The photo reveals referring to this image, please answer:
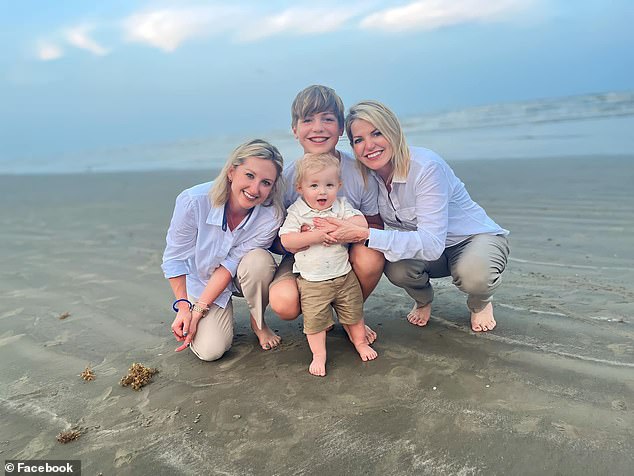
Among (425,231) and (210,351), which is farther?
(210,351)

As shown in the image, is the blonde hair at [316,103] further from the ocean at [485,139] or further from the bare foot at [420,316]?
the ocean at [485,139]

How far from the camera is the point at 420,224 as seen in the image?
10.9 ft

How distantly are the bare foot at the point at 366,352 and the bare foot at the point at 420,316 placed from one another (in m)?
0.56

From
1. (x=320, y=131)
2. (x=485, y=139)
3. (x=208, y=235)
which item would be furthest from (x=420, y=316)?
(x=485, y=139)

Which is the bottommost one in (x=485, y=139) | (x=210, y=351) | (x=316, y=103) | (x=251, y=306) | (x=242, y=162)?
(x=210, y=351)

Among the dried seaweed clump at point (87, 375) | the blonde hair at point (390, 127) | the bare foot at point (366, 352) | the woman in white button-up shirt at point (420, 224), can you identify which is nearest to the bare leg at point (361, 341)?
the bare foot at point (366, 352)

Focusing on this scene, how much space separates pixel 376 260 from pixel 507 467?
4.79ft

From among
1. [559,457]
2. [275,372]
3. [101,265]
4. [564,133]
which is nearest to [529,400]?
[559,457]

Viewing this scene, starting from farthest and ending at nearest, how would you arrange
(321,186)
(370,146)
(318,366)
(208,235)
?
(208,235) < (370,146) < (321,186) < (318,366)

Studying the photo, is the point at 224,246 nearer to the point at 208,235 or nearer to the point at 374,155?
the point at 208,235

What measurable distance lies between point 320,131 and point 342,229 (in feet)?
2.42

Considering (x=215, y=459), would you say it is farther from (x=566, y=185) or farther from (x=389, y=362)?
(x=566, y=185)

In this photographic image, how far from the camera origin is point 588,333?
336 cm

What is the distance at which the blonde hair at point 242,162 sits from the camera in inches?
131
